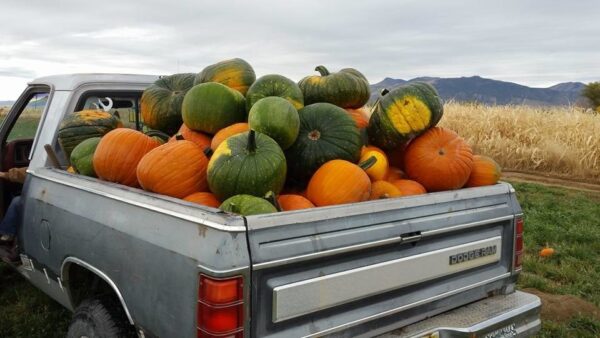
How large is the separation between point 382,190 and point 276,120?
0.73 m

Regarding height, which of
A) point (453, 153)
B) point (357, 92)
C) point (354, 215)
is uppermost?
point (357, 92)

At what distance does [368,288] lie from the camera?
2443 millimetres

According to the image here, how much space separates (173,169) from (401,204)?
1.22 m

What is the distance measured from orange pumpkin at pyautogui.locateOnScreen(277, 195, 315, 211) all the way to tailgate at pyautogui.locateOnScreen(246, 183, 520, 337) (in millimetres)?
409

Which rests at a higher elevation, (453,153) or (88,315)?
(453,153)

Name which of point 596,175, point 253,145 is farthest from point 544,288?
point 596,175

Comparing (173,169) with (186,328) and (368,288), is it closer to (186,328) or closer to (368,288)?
(186,328)

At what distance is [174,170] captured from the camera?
2.88m

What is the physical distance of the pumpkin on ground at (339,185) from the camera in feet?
9.24

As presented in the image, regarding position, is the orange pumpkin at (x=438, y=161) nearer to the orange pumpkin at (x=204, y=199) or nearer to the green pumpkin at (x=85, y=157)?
the orange pumpkin at (x=204, y=199)

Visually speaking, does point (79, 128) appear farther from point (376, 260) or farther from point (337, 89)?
point (376, 260)

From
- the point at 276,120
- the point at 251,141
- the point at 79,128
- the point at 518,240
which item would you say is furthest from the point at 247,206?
the point at 79,128

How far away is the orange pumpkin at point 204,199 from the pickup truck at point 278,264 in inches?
11.6

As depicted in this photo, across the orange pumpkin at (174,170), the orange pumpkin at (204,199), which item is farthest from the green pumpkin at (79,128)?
the orange pumpkin at (204,199)
